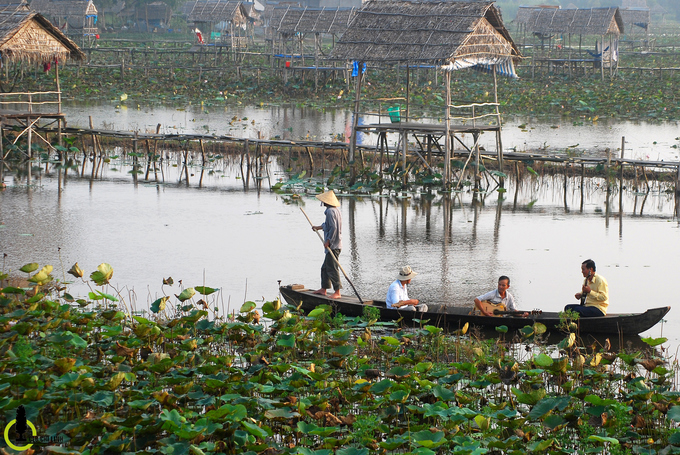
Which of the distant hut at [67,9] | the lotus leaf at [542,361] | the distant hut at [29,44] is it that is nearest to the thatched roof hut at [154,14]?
the distant hut at [67,9]

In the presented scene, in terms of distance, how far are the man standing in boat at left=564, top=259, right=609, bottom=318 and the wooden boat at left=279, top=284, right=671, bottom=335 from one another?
0.18 meters

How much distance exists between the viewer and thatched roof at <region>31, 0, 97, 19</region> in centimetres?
4869

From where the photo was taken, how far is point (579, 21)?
130 ft

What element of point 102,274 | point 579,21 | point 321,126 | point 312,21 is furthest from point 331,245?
point 579,21

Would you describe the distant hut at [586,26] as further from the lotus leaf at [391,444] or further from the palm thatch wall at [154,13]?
the lotus leaf at [391,444]

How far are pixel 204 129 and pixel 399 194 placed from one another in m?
9.96

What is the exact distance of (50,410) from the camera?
6.21 meters

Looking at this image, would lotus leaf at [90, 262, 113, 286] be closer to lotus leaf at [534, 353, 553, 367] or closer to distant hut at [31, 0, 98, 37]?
lotus leaf at [534, 353, 553, 367]

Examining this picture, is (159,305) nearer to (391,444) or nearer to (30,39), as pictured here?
(391,444)

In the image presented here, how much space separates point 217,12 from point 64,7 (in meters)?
11.5

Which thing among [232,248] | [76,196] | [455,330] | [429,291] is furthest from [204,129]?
[455,330]

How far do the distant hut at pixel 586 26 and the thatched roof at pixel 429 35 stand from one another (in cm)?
2088

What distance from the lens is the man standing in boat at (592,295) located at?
880 cm

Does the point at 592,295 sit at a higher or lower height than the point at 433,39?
lower
